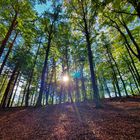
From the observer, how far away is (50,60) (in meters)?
27.4

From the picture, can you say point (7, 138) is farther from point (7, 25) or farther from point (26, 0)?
point (7, 25)

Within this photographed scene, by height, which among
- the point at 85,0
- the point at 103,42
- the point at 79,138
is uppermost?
the point at 103,42

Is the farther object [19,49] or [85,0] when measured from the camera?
[19,49]

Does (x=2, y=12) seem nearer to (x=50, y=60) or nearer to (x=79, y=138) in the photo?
(x=79, y=138)

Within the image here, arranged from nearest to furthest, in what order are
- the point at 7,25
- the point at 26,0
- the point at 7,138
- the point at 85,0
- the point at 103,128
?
the point at 7,138, the point at 103,128, the point at 26,0, the point at 7,25, the point at 85,0

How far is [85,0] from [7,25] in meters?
9.10

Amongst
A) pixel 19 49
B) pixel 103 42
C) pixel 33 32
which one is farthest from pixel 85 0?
pixel 103 42

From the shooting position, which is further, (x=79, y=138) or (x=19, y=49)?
(x=19, y=49)

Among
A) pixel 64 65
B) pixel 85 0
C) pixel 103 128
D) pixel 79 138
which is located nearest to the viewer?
pixel 79 138

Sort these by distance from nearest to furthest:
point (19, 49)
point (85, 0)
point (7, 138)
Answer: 1. point (7, 138)
2. point (85, 0)
3. point (19, 49)

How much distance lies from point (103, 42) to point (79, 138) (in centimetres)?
2463

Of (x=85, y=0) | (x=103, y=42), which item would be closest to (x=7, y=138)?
(x=85, y=0)

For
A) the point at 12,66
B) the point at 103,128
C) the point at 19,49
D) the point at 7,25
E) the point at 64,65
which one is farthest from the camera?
the point at 64,65

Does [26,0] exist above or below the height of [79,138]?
above
